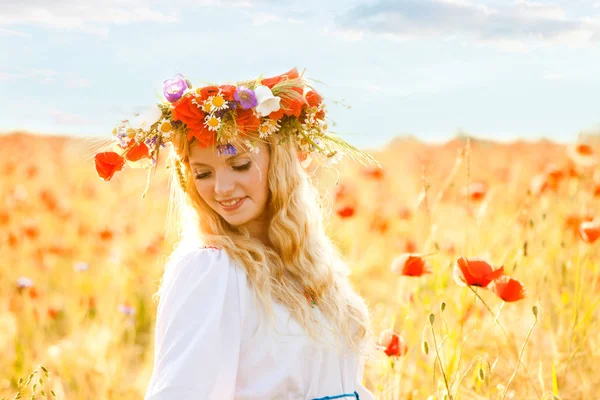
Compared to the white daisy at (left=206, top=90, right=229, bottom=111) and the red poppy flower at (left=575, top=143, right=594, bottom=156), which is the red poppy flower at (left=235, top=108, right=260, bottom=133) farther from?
the red poppy flower at (left=575, top=143, right=594, bottom=156)

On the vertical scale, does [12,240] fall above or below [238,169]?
below

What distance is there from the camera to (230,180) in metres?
1.93

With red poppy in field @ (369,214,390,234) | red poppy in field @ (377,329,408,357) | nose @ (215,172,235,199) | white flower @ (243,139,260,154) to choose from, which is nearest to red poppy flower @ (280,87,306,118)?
white flower @ (243,139,260,154)

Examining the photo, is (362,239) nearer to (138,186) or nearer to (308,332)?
(138,186)

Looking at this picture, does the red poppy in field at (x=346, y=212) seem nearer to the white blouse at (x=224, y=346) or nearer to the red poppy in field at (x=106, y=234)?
the red poppy in field at (x=106, y=234)

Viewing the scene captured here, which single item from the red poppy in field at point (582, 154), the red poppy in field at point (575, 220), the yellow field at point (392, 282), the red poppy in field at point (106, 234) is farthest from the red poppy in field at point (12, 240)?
the red poppy in field at point (582, 154)

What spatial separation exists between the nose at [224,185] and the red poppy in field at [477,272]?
0.62 meters

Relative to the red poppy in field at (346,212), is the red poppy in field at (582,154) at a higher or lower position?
higher

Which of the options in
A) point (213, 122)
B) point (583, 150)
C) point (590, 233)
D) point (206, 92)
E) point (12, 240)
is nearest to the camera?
point (213, 122)

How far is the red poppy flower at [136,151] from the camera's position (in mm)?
2012

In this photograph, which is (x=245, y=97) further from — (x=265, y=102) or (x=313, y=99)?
(x=313, y=99)

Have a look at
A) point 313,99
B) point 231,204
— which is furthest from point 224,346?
point 313,99

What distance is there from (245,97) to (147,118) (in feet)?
0.90

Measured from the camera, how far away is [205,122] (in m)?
1.90
